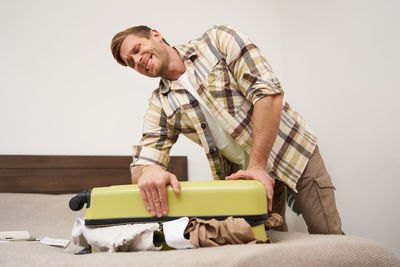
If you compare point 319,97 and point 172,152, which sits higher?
point 319,97

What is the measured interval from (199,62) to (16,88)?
4.91 ft

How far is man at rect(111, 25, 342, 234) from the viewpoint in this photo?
1.04m

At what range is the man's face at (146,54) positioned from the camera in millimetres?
1212

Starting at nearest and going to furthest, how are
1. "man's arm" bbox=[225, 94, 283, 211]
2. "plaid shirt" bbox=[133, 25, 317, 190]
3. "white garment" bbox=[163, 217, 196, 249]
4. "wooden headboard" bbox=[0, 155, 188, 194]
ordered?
"white garment" bbox=[163, 217, 196, 249] → "man's arm" bbox=[225, 94, 283, 211] → "plaid shirt" bbox=[133, 25, 317, 190] → "wooden headboard" bbox=[0, 155, 188, 194]

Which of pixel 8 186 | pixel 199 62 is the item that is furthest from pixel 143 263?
pixel 8 186

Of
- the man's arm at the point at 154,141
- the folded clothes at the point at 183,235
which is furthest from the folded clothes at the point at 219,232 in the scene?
the man's arm at the point at 154,141

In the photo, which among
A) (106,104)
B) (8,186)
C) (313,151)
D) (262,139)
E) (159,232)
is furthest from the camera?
(106,104)

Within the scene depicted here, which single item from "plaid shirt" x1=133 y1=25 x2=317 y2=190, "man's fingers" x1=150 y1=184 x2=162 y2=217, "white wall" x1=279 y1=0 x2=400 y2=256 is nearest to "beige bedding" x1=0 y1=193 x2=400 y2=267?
"man's fingers" x1=150 y1=184 x2=162 y2=217

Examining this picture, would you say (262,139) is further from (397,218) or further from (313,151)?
(397,218)

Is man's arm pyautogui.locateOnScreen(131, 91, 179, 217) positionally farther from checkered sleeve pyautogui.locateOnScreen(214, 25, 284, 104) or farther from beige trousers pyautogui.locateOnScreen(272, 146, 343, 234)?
beige trousers pyautogui.locateOnScreen(272, 146, 343, 234)

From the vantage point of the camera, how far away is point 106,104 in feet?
7.48

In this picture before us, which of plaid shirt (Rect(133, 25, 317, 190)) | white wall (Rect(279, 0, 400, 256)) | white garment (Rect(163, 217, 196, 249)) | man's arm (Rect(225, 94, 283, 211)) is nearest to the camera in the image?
white garment (Rect(163, 217, 196, 249))

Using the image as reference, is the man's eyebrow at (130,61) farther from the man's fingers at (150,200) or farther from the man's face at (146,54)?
the man's fingers at (150,200)

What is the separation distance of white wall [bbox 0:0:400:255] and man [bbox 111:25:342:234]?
84cm
